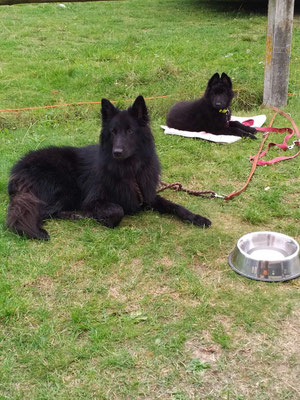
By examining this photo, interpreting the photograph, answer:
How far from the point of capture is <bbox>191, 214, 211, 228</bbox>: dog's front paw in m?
4.09

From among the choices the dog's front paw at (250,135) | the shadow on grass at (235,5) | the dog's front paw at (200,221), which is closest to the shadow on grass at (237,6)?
the shadow on grass at (235,5)

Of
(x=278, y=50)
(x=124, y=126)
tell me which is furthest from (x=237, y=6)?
(x=124, y=126)

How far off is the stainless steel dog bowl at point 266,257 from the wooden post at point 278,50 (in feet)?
13.9

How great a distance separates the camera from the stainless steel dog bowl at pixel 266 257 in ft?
10.6

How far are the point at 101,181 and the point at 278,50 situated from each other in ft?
13.6

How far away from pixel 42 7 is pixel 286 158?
13.1 metres

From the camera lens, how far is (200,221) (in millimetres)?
4109

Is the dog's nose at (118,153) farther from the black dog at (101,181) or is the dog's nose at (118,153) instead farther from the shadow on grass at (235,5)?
the shadow on grass at (235,5)

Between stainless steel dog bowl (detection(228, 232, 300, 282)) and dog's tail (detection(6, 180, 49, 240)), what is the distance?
162cm

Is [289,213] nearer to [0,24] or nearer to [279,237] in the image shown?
[279,237]

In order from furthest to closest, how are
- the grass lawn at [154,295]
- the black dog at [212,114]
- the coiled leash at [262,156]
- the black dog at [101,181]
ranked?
the black dog at [212,114]
the coiled leash at [262,156]
the black dog at [101,181]
the grass lawn at [154,295]

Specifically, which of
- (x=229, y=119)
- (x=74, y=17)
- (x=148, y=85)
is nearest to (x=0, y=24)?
(x=74, y=17)

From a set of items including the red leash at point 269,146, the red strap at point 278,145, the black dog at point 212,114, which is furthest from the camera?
the black dog at point 212,114

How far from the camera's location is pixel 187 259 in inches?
141
